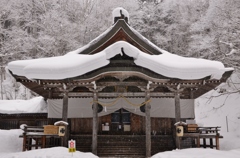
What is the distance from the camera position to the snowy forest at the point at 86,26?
2438cm

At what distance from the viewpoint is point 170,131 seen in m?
13.8

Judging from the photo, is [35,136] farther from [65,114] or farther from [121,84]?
[121,84]

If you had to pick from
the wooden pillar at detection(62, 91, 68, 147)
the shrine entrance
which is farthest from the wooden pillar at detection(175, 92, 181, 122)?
the wooden pillar at detection(62, 91, 68, 147)

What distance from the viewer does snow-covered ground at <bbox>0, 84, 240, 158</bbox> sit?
29.2ft

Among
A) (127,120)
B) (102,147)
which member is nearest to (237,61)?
(127,120)

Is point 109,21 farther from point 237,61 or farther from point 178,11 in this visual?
point 237,61

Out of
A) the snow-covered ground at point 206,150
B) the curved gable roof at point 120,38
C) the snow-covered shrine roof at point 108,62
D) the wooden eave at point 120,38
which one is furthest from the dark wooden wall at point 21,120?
the snow-covered shrine roof at point 108,62

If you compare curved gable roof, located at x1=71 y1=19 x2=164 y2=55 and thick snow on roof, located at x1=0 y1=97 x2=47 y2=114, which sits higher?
curved gable roof, located at x1=71 y1=19 x2=164 y2=55

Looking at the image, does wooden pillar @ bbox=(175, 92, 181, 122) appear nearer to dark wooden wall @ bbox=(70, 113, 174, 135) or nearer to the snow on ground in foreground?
dark wooden wall @ bbox=(70, 113, 174, 135)

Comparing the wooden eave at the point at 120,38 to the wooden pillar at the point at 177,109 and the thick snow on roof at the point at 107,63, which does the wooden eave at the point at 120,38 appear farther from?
the wooden pillar at the point at 177,109

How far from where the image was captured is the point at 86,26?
1142 inches

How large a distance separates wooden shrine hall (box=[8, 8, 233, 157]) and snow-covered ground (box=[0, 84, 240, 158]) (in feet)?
4.89

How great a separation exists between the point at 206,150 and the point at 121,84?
465 centimetres

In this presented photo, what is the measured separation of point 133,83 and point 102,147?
3886 mm
